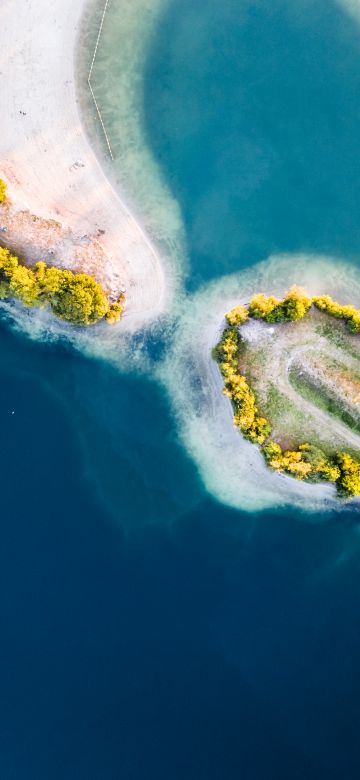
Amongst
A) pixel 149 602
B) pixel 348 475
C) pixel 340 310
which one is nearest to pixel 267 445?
pixel 348 475

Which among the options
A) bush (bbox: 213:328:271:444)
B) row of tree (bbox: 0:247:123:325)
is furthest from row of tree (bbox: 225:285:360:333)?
row of tree (bbox: 0:247:123:325)

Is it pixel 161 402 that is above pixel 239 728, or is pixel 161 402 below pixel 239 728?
above

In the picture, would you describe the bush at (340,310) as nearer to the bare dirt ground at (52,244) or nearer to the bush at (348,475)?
the bush at (348,475)

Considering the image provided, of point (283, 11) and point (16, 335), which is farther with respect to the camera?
point (16, 335)

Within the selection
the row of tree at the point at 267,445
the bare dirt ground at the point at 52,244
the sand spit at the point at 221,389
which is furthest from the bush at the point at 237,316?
the bare dirt ground at the point at 52,244

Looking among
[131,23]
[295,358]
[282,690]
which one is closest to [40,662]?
[282,690]

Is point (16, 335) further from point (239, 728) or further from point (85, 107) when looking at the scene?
point (239, 728)
